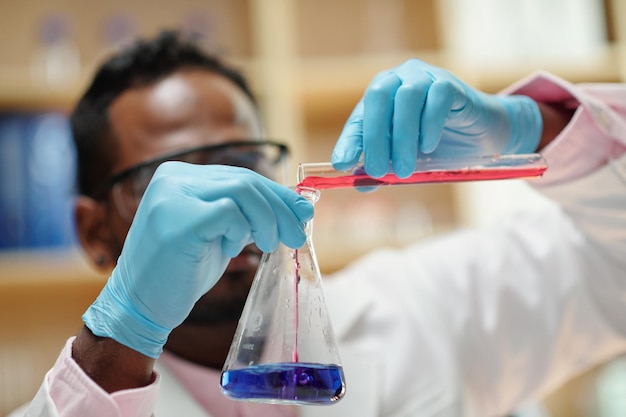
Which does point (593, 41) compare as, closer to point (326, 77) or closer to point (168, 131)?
point (326, 77)

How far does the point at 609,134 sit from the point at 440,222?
1561mm

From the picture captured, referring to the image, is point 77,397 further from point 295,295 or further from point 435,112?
point 435,112

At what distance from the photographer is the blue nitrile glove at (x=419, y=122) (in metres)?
0.99

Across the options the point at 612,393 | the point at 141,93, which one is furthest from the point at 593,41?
the point at 141,93

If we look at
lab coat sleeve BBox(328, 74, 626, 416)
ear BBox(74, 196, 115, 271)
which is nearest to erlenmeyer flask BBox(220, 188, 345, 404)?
lab coat sleeve BBox(328, 74, 626, 416)

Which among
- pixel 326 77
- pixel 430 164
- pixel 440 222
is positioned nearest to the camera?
pixel 430 164

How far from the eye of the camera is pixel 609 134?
3.86 feet

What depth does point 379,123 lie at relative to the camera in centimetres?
102

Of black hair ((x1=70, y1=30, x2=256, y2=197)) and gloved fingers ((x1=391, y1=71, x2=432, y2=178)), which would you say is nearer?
gloved fingers ((x1=391, y1=71, x2=432, y2=178))

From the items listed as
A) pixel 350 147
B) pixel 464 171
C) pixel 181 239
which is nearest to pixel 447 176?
pixel 464 171

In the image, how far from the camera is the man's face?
1.37 metres

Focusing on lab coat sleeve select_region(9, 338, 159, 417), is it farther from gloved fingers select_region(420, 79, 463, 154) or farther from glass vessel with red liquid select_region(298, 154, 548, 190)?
gloved fingers select_region(420, 79, 463, 154)

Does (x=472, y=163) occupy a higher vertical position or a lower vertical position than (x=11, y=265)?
higher

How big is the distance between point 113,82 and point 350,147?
2.77 ft
